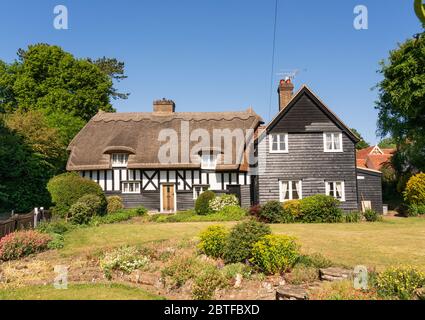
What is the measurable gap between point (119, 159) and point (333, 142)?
57.3 feet

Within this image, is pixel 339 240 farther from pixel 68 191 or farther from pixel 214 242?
pixel 68 191

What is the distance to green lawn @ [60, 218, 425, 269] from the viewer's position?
11.2 meters

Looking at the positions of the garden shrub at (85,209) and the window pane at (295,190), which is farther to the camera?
the window pane at (295,190)

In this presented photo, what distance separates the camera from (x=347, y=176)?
24156 mm

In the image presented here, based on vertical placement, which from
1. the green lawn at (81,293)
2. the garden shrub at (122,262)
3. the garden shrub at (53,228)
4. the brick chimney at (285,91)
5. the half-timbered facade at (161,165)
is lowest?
the green lawn at (81,293)

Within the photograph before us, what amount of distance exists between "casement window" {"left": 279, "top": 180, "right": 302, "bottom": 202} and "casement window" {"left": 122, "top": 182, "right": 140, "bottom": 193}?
1229 centimetres

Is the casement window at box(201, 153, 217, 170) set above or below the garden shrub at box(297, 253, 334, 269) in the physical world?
above

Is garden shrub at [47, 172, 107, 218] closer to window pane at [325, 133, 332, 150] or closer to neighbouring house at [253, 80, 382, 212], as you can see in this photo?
neighbouring house at [253, 80, 382, 212]

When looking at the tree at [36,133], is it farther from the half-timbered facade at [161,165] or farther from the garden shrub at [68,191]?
the garden shrub at [68,191]

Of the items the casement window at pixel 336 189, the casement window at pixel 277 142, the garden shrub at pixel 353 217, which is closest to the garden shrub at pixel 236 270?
the garden shrub at pixel 353 217

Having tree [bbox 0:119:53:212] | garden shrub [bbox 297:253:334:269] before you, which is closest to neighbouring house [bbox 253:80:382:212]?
garden shrub [bbox 297:253:334:269]

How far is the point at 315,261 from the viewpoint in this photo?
1027 cm

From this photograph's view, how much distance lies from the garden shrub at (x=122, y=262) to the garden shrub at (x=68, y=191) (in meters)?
13.6

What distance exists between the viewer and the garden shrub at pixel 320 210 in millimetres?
21641
